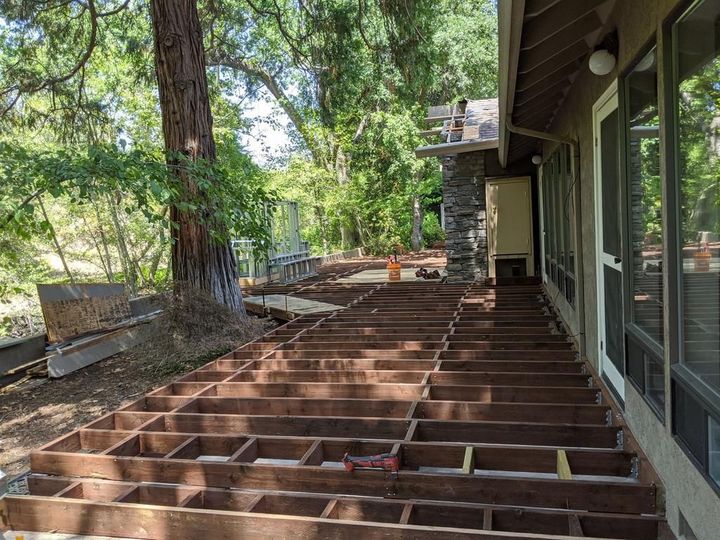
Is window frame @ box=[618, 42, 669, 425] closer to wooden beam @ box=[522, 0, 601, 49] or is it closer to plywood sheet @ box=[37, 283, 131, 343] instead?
wooden beam @ box=[522, 0, 601, 49]

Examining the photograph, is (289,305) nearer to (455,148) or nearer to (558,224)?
(455,148)

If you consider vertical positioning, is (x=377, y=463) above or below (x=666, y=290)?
below

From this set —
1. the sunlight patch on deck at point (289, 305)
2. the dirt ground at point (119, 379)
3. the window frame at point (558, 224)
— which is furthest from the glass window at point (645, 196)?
the sunlight patch on deck at point (289, 305)

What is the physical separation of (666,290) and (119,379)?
6.51 meters

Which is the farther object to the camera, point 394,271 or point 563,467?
point 394,271

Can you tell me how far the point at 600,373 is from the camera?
4.00 m

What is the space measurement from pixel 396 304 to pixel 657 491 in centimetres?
599

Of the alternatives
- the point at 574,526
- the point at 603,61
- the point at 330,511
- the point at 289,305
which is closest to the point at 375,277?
the point at 289,305

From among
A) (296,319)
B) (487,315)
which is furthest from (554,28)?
(296,319)

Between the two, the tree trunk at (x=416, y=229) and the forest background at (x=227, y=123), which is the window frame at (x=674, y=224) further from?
the tree trunk at (x=416, y=229)

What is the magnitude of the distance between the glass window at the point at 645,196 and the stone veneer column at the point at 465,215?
23.2 feet

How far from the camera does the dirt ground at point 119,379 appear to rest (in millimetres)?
5621

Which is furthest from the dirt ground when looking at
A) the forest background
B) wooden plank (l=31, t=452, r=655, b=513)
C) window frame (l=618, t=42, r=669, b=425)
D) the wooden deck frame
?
window frame (l=618, t=42, r=669, b=425)

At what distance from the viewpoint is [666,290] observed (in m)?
2.21
